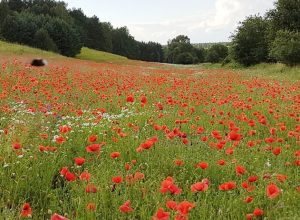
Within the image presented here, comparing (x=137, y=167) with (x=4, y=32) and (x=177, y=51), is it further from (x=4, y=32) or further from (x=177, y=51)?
(x=177, y=51)

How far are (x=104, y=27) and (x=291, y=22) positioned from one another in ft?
218

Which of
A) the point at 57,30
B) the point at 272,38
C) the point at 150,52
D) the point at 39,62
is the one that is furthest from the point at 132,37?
the point at 39,62

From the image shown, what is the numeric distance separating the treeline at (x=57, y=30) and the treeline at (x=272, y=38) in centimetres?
2912

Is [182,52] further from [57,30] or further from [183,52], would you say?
[57,30]

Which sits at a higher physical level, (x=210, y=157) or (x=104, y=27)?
(x=104, y=27)

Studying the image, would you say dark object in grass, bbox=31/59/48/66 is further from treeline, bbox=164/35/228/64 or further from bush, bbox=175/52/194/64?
bush, bbox=175/52/194/64

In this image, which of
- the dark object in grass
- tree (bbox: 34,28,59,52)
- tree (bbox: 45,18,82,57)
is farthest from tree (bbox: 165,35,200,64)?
the dark object in grass

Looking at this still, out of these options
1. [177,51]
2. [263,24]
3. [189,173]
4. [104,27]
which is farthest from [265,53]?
[177,51]

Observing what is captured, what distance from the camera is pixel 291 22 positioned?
37.5 metres

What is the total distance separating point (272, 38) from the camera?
3941cm

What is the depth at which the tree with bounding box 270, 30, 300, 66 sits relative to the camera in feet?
99.2

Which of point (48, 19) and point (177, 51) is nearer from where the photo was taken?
point (48, 19)

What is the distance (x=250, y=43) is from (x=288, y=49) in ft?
46.7

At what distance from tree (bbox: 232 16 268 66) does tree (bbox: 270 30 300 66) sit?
403 inches
